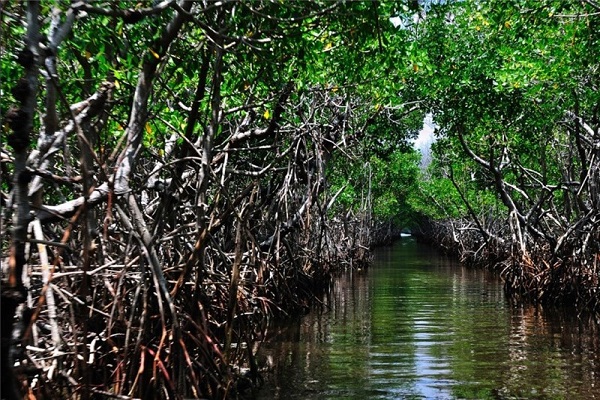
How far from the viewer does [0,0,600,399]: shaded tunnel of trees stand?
3.41 meters

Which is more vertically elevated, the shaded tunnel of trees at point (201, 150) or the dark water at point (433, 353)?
the shaded tunnel of trees at point (201, 150)

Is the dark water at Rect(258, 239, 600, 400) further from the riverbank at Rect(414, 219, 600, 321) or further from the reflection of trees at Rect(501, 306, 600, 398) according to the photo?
the riverbank at Rect(414, 219, 600, 321)

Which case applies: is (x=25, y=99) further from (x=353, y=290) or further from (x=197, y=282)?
(x=353, y=290)

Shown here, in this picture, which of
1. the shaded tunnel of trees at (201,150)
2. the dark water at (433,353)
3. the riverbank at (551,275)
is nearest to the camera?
the shaded tunnel of trees at (201,150)

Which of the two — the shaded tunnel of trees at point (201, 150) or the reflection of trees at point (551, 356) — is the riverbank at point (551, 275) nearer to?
the shaded tunnel of trees at point (201, 150)

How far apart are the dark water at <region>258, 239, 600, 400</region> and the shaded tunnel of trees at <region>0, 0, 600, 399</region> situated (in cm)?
55

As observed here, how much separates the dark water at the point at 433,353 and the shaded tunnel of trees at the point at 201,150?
0.55 metres

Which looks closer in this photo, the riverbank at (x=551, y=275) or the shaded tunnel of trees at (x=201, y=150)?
the shaded tunnel of trees at (x=201, y=150)

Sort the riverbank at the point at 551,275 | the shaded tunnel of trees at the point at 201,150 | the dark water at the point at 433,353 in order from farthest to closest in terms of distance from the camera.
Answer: the riverbank at the point at 551,275 → the dark water at the point at 433,353 → the shaded tunnel of trees at the point at 201,150

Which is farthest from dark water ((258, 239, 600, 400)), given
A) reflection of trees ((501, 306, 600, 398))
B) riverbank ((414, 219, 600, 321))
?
riverbank ((414, 219, 600, 321))

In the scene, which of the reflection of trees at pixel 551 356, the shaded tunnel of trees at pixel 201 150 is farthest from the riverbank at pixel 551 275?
the reflection of trees at pixel 551 356

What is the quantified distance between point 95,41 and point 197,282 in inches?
66.1

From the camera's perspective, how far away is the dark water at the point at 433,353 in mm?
5625

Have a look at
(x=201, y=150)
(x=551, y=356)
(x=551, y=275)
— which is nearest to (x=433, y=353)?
(x=551, y=356)
